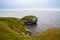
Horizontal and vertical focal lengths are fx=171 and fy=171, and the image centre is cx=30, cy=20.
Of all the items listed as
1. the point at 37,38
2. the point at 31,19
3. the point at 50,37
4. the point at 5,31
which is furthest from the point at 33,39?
the point at 31,19

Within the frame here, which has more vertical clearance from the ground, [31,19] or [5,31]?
Answer: [5,31]

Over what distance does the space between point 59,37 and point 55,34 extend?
407 millimetres

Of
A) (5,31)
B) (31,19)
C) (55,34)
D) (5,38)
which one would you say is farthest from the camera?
(31,19)

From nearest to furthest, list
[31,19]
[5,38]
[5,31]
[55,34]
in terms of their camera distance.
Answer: [5,38]
[5,31]
[55,34]
[31,19]

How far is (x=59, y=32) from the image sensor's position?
35.4ft

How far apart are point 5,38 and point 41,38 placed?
7.59ft

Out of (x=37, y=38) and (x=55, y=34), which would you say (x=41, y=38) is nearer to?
(x=37, y=38)

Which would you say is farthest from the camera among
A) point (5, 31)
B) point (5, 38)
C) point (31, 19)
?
point (31, 19)

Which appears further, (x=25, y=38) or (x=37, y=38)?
(x=37, y=38)

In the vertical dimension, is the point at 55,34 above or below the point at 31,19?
above

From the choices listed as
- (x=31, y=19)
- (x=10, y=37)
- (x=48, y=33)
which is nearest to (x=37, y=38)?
(x=48, y=33)

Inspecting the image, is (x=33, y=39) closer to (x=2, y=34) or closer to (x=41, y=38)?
(x=41, y=38)

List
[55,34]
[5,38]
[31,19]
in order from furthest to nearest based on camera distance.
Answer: [31,19] < [55,34] < [5,38]

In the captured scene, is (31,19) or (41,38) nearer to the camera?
(41,38)
